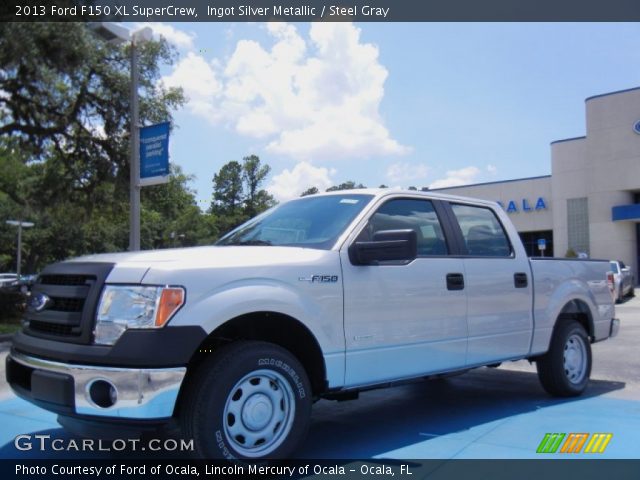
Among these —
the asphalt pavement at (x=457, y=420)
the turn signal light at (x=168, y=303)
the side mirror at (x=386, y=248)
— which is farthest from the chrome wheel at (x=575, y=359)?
the turn signal light at (x=168, y=303)

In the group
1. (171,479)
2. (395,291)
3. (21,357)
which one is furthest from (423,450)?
(21,357)

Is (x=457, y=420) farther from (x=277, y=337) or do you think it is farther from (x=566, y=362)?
(x=277, y=337)

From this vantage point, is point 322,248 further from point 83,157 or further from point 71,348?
point 83,157

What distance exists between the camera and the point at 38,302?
4035 mm

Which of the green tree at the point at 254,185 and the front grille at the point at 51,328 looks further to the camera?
the green tree at the point at 254,185

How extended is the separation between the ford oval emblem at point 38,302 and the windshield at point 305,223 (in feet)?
4.96

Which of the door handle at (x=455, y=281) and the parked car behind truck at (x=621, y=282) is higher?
the door handle at (x=455, y=281)

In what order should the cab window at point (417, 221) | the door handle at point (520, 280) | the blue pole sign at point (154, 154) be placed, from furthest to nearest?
the blue pole sign at point (154, 154) < the door handle at point (520, 280) < the cab window at point (417, 221)

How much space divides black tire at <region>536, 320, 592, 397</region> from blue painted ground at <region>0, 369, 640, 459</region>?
0.47 feet

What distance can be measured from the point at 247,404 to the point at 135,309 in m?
0.89

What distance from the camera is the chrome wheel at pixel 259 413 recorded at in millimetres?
3639

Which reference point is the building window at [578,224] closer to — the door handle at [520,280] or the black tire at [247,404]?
the door handle at [520,280]

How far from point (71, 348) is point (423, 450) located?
254 cm

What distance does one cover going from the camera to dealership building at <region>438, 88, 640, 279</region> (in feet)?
127
